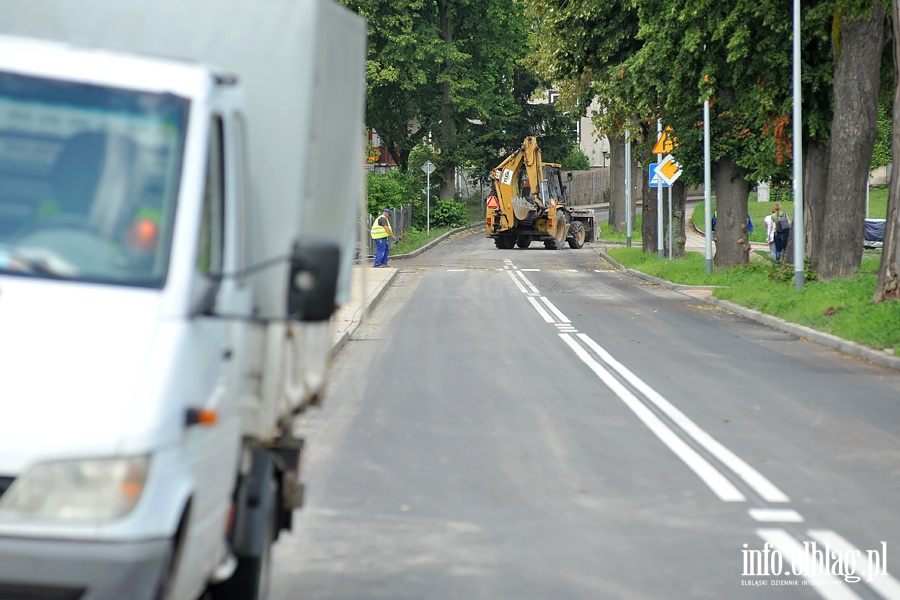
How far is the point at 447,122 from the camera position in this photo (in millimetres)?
66938

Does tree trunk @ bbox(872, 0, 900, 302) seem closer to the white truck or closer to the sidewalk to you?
the sidewalk

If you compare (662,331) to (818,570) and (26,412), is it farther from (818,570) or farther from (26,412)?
(26,412)

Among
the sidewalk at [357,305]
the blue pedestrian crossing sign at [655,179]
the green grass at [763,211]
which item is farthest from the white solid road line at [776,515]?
the green grass at [763,211]

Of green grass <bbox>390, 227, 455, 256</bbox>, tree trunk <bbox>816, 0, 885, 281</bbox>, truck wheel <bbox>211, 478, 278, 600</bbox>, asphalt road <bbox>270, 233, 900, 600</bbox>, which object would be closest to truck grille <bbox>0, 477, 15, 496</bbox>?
truck wheel <bbox>211, 478, 278, 600</bbox>

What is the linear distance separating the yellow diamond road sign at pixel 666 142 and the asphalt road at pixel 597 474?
54.6ft

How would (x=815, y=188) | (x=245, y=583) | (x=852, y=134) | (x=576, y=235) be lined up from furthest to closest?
1. (x=576, y=235)
2. (x=815, y=188)
3. (x=852, y=134)
4. (x=245, y=583)

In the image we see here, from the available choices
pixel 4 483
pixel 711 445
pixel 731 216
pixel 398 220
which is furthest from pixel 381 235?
pixel 4 483

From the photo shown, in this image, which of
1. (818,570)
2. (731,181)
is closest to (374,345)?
(818,570)

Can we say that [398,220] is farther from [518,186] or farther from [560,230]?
[560,230]

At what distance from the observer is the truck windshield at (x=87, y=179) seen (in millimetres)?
4562

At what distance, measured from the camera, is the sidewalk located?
1652 cm

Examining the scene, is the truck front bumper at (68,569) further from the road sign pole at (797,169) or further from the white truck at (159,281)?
the road sign pole at (797,169)

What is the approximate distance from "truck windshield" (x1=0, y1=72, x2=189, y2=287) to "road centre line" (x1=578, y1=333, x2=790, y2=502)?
4.81 m

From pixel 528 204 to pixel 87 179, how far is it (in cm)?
4544
